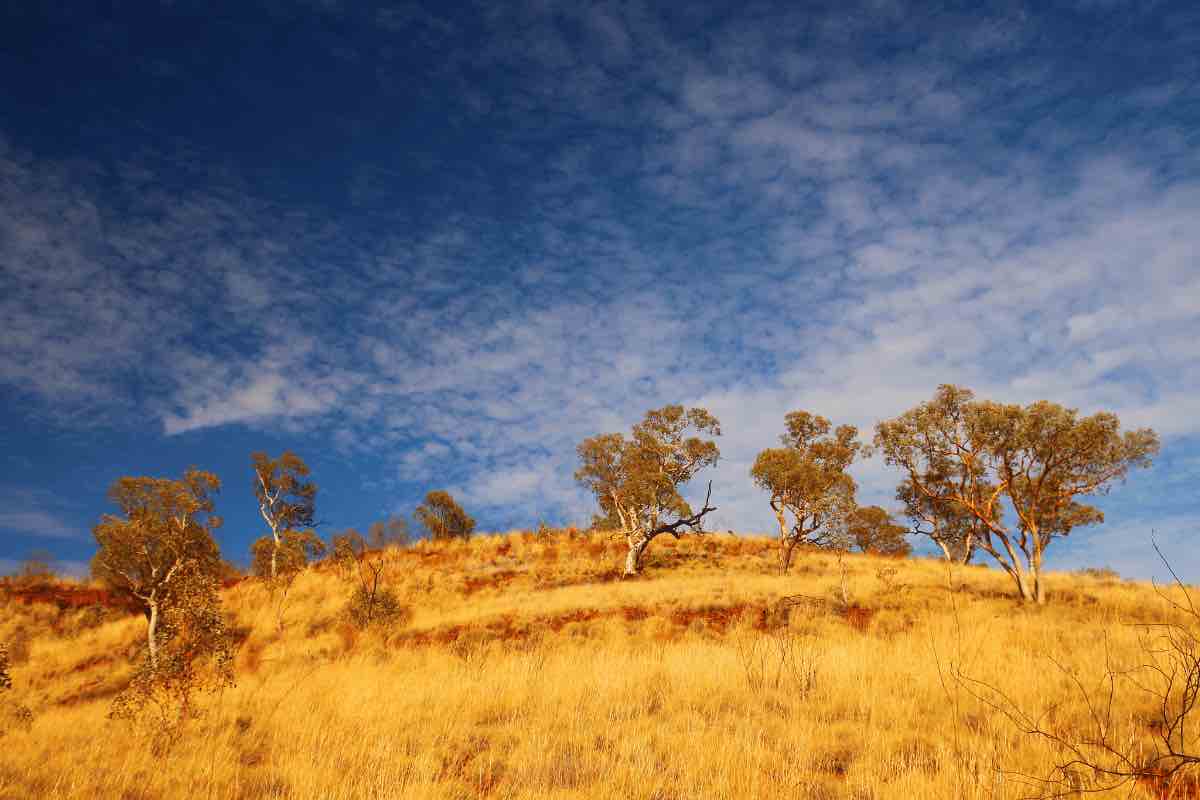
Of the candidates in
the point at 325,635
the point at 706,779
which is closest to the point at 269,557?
the point at 325,635

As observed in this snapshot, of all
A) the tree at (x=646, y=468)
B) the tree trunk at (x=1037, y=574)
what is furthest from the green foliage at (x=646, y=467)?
the tree trunk at (x=1037, y=574)

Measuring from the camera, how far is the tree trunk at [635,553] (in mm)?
33094

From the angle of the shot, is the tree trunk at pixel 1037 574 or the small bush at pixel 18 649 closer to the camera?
the tree trunk at pixel 1037 574

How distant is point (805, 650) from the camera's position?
12.2m

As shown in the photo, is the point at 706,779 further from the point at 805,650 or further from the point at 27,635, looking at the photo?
the point at 27,635

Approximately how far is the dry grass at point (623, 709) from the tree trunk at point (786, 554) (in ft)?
37.6

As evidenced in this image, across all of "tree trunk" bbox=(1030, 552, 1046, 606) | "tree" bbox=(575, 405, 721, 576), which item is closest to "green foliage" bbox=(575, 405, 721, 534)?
"tree" bbox=(575, 405, 721, 576)

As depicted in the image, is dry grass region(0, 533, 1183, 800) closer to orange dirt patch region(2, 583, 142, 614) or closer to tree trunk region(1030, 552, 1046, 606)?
tree trunk region(1030, 552, 1046, 606)

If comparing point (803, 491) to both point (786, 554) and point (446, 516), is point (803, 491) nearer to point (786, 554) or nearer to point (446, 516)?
point (786, 554)

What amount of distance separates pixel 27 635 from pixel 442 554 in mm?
18808

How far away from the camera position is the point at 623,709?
28.6ft

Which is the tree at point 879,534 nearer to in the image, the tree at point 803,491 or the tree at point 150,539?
the tree at point 803,491

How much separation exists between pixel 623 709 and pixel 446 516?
44.9 meters

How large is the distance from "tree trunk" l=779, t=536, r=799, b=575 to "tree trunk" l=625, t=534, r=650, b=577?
24.1 feet
